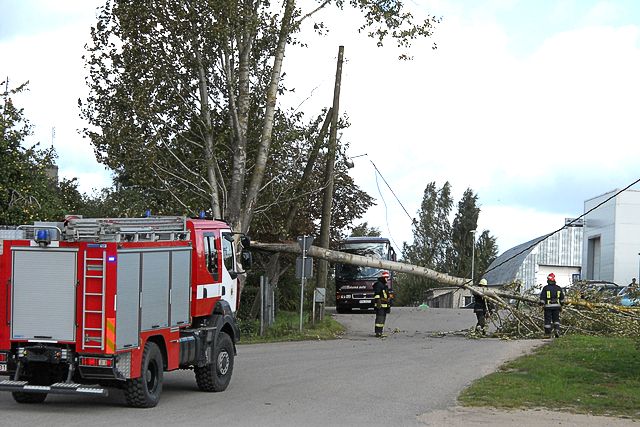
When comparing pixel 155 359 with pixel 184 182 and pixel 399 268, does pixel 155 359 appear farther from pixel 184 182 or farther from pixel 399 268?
pixel 399 268

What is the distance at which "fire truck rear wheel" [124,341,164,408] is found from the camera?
12.8 metres

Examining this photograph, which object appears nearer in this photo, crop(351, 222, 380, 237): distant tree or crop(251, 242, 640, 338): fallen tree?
crop(251, 242, 640, 338): fallen tree

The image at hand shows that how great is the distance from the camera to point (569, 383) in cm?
1599

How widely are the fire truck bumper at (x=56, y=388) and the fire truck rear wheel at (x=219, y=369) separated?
280cm

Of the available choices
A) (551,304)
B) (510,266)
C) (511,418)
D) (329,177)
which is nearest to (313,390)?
(511,418)

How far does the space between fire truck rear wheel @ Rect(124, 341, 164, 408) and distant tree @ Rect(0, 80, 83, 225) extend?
14.2 m

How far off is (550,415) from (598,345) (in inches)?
430

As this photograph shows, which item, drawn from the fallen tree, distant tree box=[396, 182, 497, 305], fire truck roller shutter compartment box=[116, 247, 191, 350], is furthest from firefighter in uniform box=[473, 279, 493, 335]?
distant tree box=[396, 182, 497, 305]

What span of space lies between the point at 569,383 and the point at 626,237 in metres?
46.3

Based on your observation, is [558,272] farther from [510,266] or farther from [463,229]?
[463,229]

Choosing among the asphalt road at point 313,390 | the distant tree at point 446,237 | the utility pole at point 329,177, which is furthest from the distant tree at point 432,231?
the asphalt road at point 313,390

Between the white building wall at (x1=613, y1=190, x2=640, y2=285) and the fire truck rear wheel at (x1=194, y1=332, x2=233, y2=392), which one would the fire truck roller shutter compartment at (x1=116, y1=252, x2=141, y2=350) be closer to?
the fire truck rear wheel at (x1=194, y1=332, x2=233, y2=392)

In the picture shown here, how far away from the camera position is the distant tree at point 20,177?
26.5 m

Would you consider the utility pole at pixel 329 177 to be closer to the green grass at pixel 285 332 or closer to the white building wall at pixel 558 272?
the green grass at pixel 285 332
